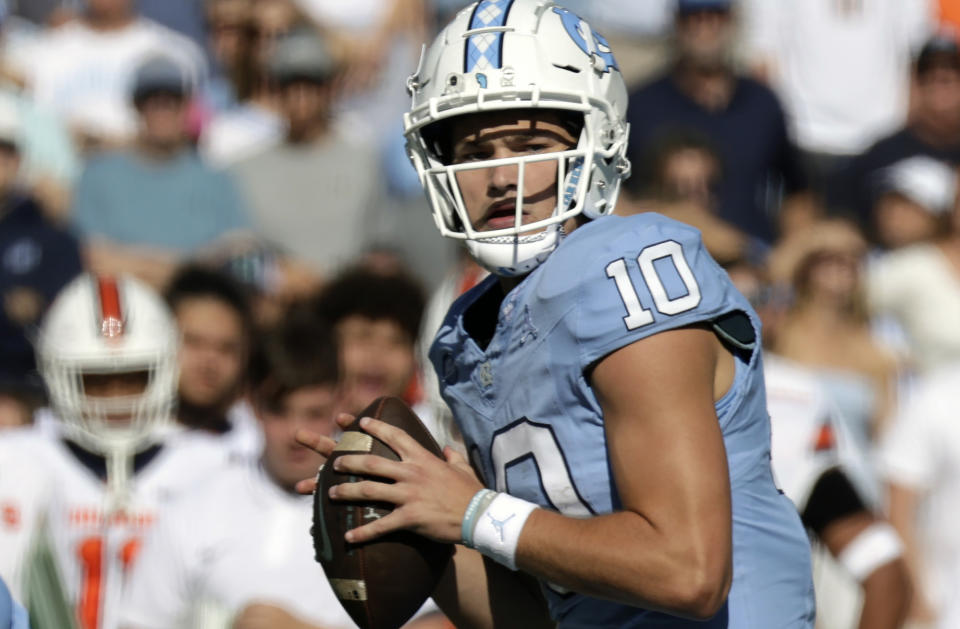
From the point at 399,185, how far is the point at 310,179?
Result: 0.49 meters

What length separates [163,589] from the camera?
465 cm

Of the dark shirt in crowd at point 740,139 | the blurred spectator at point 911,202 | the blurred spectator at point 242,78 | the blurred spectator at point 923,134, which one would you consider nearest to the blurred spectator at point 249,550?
the dark shirt in crowd at point 740,139

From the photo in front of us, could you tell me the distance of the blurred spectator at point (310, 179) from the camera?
768 centimetres

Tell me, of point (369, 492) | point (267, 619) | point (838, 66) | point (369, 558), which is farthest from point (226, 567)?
point (838, 66)

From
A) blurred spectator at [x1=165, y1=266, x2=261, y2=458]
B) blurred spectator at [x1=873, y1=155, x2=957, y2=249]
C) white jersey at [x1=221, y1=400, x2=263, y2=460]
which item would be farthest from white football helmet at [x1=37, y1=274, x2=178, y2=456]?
blurred spectator at [x1=873, y1=155, x2=957, y2=249]

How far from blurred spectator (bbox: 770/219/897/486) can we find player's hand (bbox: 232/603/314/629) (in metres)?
3.08

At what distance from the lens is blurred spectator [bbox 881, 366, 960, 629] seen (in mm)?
5715

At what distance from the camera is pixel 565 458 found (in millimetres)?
2701

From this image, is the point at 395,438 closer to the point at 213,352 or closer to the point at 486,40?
the point at 486,40

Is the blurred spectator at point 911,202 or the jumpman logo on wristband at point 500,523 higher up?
the jumpman logo on wristband at point 500,523

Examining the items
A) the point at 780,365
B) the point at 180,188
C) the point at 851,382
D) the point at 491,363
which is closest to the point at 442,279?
the point at 180,188

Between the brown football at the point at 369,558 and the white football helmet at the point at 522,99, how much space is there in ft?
1.35

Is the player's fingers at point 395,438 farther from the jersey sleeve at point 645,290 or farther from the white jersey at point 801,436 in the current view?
the white jersey at point 801,436

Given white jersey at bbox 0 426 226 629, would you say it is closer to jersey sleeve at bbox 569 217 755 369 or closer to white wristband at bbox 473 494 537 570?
white wristband at bbox 473 494 537 570
